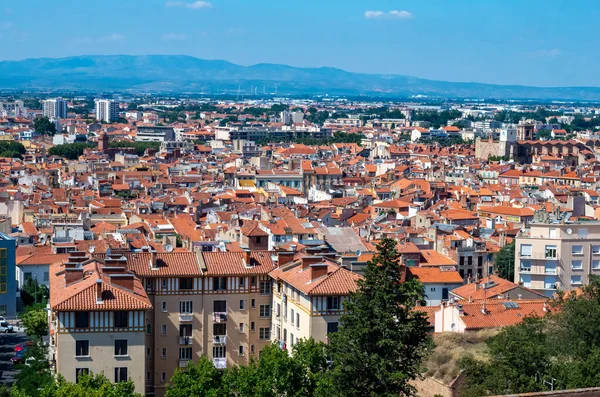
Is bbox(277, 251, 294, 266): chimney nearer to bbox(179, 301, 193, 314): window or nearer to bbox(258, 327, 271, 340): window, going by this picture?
bbox(258, 327, 271, 340): window

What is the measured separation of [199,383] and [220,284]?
559 centimetres

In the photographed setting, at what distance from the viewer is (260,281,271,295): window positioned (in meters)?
27.1

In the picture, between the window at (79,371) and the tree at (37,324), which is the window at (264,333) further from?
the tree at (37,324)

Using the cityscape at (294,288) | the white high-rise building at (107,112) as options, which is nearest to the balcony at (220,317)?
the cityscape at (294,288)

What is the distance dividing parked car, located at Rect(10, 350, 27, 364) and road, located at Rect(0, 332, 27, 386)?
0.44ft

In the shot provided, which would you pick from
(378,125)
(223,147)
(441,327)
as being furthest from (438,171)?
(378,125)

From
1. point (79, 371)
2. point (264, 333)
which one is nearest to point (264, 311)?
point (264, 333)

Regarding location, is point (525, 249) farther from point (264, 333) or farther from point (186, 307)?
point (186, 307)

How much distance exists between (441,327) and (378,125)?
520 feet

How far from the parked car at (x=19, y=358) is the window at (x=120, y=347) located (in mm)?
7342

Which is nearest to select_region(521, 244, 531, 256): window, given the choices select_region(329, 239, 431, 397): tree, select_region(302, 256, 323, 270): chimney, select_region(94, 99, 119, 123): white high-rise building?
select_region(302, 256, 323, 270): chimney

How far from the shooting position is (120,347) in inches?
919

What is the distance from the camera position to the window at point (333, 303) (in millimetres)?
24516

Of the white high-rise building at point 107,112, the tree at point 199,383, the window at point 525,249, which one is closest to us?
the tree at point 199,383
